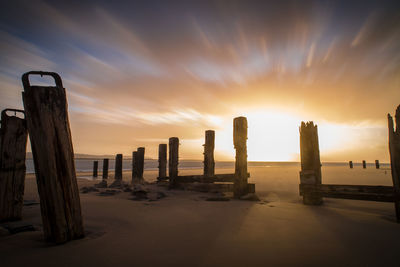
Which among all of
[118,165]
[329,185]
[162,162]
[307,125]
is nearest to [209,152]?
[162,162]

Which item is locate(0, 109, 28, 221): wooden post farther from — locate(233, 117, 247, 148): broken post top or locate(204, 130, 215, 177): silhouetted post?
locate(204, 130, 215, 177): silhouetted post

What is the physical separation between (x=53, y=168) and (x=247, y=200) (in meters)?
5.81

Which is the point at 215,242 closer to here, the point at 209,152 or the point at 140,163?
the point at 209,152

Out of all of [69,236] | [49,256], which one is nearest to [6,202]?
[69,236]

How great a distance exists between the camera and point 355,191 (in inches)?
208

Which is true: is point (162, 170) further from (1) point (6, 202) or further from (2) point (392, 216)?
(2) point (392, 216)

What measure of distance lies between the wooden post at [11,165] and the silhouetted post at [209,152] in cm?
825

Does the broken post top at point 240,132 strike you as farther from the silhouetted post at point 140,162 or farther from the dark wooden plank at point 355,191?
the silhouetted post at point 140,162

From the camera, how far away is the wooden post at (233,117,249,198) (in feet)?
25.0

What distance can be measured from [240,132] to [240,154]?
2.70 feet

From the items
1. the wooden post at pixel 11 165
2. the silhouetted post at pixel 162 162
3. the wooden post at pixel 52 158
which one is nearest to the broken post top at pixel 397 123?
the wooden post at pixel 52 158

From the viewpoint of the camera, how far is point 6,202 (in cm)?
402

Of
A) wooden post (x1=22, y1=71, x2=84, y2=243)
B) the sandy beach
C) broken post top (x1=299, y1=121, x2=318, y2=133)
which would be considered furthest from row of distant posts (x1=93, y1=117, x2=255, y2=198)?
wooden post (x1=22, y1=71, x2=84, y2=243)

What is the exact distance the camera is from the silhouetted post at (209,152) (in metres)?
11.3
